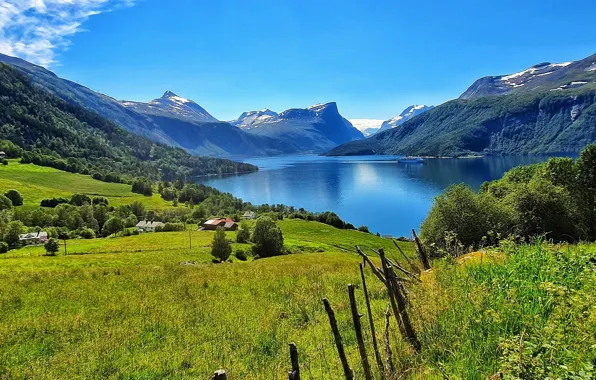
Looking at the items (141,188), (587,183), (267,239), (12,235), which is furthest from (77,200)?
(587,183)

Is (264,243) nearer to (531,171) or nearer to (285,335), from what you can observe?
(531,171)

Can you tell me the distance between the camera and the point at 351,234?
95.6 meters

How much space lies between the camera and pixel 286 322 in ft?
34.7

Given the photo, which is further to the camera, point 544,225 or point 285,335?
point 544,225

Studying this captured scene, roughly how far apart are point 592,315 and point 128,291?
53.8 ft

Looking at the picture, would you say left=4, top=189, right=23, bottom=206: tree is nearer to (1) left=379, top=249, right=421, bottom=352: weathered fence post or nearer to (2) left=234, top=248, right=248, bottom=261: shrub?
(2) left=234, top=248, right=248, bottom=261: shrub

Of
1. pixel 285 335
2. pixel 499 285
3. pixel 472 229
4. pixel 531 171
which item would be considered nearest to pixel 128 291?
pixel 285 335

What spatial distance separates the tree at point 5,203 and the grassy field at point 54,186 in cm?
1202

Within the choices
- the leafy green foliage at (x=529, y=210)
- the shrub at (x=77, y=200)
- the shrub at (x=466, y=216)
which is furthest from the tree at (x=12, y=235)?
the shrub at (x=466, y=216)

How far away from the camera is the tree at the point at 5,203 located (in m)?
110

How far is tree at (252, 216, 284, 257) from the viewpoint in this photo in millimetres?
67875

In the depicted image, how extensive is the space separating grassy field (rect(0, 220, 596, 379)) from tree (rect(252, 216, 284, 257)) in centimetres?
4989

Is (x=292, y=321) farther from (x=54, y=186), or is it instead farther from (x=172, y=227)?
(x=54, y=186)

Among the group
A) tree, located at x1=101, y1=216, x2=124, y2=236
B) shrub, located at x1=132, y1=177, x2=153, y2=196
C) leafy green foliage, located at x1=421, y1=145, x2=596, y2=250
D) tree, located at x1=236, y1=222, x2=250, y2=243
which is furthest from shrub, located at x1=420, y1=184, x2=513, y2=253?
shrub, located at x1=132, y1=177, x2=153, y2=196
